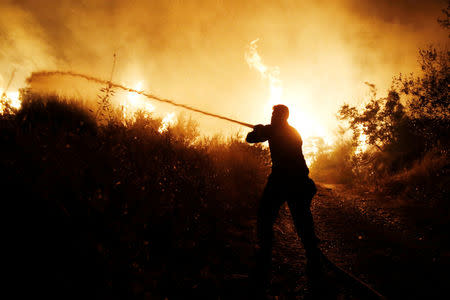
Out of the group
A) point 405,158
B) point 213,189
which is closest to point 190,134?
point 213,189

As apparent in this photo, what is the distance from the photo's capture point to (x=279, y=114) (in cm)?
383

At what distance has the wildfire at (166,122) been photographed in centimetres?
713

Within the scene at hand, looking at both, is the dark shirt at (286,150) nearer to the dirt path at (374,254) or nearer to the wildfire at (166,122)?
the dirt path at (374,254)

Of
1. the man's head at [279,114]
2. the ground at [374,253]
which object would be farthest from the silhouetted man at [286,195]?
the ground at [374,253]

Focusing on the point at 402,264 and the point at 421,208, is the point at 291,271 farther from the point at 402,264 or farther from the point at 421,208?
the point at 421,208

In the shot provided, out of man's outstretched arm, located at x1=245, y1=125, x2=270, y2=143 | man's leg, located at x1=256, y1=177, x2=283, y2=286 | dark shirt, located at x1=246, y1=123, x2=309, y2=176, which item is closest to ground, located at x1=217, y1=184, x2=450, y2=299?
man's leg, located at x1=256, y1=177, x2=283, y2=286

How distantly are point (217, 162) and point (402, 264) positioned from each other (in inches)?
205

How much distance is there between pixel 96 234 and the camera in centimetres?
253

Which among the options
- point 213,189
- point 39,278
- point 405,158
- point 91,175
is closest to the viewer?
point 39,278

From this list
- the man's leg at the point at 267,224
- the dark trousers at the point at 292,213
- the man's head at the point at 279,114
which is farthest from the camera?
the man's head at the point at 279,114

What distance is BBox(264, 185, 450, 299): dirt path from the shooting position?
3.16 m

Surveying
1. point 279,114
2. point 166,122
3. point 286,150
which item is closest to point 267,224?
point 286,150

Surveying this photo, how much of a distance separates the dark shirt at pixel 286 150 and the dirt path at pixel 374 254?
1672mm

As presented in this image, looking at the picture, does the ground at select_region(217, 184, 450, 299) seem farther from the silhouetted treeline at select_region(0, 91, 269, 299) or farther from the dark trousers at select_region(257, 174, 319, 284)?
the silhouetted treeline at select_region(0, 91, 269, 299)
